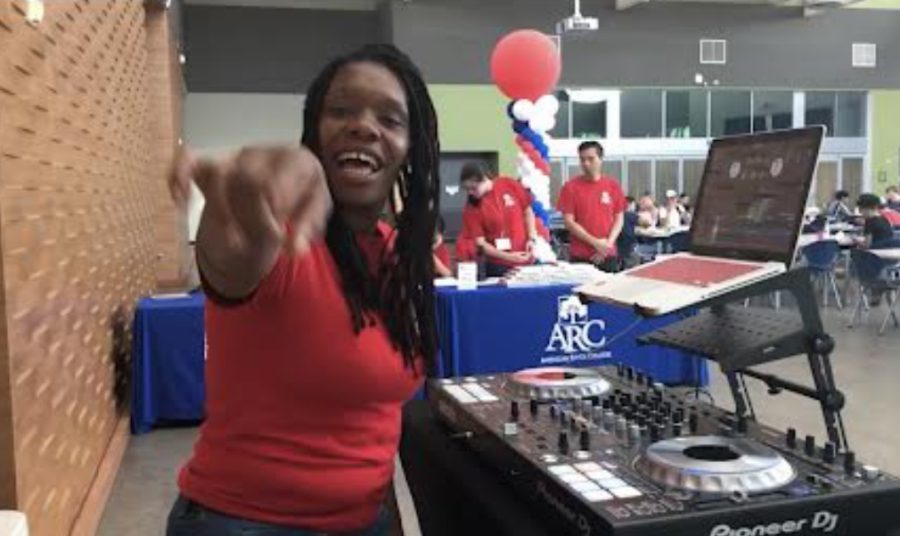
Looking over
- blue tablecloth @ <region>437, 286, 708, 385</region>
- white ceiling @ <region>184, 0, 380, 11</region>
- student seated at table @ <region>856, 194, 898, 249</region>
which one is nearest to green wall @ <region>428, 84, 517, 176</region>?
white ceiling @ <region>184, 0, 380, 11</region>

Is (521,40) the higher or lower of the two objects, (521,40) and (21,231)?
the higher

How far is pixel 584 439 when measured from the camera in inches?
51.9

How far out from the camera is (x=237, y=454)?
41.3 inches

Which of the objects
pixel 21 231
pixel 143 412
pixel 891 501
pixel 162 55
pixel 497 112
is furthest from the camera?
pixel 497 112

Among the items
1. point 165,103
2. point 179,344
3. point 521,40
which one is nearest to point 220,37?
point 165,103

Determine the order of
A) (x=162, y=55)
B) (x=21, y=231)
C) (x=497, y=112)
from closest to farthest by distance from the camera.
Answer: (x=21, y=231) < (x=162, y=55) < (x=497, y=112)

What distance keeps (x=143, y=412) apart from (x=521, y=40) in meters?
3.74

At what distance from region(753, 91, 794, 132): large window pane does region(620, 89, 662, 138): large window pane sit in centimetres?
173

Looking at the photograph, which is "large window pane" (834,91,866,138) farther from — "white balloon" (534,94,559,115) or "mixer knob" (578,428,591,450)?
"mixer knob" (578,428,591,450)

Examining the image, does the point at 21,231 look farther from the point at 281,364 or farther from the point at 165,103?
the point at 165,103

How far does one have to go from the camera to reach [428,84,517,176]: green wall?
12.6 metres

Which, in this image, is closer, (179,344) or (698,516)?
(698,516)

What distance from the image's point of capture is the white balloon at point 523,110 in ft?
20.4

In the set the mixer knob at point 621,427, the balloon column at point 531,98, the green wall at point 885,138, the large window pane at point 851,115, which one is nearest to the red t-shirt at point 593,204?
the balloon column at point 531,98
